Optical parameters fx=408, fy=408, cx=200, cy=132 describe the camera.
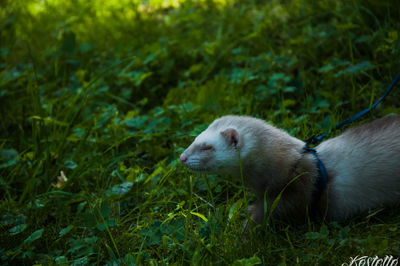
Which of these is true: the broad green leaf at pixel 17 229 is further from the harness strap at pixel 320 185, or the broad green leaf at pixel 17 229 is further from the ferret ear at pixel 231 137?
the harness strap at pixel 320 185

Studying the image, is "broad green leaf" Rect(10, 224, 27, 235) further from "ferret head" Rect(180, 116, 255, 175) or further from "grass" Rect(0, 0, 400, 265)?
"ferret head" Rect(180, 116, 255, 175)

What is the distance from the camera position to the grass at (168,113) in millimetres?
2334

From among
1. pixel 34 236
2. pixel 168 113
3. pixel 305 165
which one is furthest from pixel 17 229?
pixel 305 165

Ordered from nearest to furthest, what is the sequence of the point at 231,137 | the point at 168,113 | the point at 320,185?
the point at 320,185, the point at 231,137, the point at 168,113

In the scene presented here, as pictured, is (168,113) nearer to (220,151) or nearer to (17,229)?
(220,151)

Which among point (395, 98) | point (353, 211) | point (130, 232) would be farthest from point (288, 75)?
point (130, 232)

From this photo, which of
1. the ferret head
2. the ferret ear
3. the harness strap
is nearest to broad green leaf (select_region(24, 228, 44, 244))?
the ferret head

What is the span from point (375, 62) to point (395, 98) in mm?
442

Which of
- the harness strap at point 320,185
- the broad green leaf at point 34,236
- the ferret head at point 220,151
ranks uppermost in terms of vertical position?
the ferret head at point 220,151

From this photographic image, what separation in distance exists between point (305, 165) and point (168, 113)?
165cm

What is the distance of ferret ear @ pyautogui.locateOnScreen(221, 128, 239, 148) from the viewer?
2.61 meters

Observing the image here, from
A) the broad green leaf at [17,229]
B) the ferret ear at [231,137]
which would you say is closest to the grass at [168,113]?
the broad green leaf at [17,229]

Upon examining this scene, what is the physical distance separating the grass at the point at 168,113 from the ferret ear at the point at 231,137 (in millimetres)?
347

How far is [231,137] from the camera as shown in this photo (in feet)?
8.59
